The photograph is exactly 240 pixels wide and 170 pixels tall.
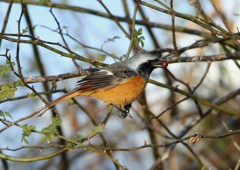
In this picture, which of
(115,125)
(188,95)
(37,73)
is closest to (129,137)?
(115,125)

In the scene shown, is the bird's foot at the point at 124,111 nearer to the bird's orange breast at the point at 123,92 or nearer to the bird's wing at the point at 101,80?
the bird's orange breast at the point at 123,92

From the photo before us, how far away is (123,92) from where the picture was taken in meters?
3.76

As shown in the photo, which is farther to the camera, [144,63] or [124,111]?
[144,63]

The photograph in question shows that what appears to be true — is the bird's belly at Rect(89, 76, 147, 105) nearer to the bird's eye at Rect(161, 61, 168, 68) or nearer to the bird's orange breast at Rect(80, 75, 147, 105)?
the bird's orange breast at Rect(80, 75, 147, 105)

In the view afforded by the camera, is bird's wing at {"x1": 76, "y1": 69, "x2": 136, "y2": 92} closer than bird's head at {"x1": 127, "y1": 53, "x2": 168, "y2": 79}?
Yes

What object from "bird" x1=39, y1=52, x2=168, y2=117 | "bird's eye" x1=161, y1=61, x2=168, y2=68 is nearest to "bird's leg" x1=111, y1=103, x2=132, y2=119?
"bird" x1=39, y1=52, x2=168, y2=117

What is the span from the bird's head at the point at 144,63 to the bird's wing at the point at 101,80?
6 cm

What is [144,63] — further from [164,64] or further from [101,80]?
[101,80]

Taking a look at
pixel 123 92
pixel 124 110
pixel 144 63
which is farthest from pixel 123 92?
pixel 144 63

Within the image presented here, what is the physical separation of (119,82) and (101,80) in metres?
0.14

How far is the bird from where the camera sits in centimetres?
374

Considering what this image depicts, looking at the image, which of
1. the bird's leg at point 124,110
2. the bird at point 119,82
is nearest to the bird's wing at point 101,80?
the bird at point 119,82

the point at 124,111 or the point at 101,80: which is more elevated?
the point at 101,80

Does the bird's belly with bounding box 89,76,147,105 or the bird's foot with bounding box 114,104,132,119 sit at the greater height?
the bird's belly with bounding box 89,76,147,105
